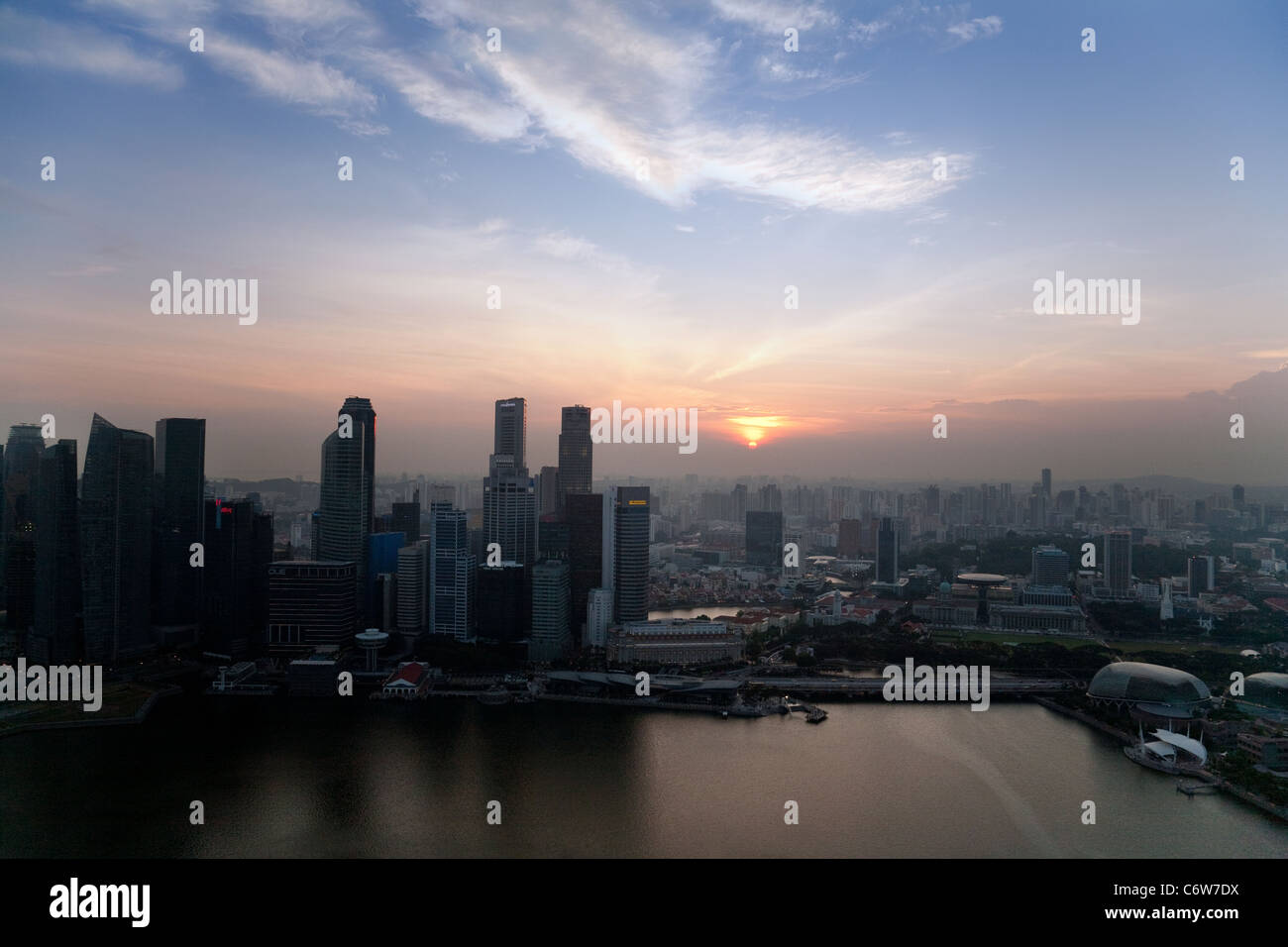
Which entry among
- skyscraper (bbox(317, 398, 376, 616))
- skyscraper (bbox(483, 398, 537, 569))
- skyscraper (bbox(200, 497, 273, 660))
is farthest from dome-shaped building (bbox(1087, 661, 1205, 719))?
skyscraper (bbox(200, 497, 273, 660))

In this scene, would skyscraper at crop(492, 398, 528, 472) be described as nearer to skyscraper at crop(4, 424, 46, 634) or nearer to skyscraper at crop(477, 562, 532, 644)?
skyscraper at crop(477, 562, 532, 644)

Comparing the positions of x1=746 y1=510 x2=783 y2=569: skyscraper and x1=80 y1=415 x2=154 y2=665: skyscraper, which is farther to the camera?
x1=746 y1=510 x2=783 y2=569: skyscraper

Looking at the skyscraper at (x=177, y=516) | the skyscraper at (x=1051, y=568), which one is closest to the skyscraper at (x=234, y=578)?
the skyscraper at (x=177, y=516)

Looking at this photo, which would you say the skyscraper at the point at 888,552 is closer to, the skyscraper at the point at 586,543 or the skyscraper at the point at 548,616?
the skyscraper at the point at 586,543
